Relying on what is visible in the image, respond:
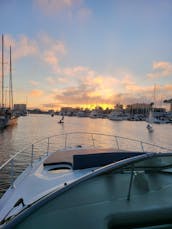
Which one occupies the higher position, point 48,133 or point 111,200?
point 111,200

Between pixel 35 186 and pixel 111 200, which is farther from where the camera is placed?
pixel 35 186

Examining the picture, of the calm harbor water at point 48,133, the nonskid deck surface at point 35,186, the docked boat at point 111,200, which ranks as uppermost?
the docked boat at point 111,200

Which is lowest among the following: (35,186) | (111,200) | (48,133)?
(48,133)

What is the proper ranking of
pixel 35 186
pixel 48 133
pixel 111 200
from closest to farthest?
pixel 111 200
pixel 35 186
pixel 48 133

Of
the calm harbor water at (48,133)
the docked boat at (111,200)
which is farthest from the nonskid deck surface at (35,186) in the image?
the calm harbor water at (48,133)

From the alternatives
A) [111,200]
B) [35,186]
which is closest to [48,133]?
[35,186]

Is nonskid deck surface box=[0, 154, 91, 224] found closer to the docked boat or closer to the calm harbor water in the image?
the docked boat

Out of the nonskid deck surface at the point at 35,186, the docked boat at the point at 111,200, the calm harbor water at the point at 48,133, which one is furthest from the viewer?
the calm harbor water at the point at 48,133

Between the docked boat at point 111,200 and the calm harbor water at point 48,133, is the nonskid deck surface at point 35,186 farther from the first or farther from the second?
the calm harbor water at point 48,133

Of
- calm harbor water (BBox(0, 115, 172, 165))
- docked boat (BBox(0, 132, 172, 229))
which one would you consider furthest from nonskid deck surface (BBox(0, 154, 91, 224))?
calm harbor water (BBox(0, 115, 172, 165))

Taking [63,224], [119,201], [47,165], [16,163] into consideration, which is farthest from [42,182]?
[16,163]

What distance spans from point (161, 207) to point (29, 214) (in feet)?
6.29

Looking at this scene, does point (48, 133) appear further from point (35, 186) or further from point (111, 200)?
point (111, 200)

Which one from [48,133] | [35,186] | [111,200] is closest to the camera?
[111,200]
